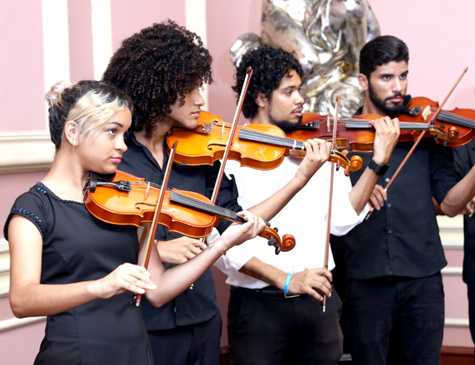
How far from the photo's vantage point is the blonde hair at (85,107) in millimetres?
1339

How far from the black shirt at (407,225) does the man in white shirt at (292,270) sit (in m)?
0.18

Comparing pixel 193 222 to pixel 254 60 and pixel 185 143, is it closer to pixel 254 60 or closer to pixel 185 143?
pixel 185 143

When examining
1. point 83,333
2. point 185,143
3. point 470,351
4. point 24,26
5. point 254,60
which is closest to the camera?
point 83,333

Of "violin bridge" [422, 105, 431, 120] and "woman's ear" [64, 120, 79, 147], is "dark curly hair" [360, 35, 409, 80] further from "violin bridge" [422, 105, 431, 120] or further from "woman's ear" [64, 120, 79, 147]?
"woman's ear" [64, 120, 79, 147]

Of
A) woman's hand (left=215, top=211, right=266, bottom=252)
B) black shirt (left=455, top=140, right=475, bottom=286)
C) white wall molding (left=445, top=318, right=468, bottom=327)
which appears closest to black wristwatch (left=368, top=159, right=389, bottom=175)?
black shirt (left=455, top=140, right=475, bottom=286)

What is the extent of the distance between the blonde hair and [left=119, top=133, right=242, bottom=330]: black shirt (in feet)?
0.99

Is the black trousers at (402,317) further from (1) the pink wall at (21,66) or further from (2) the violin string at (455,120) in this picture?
(1) the pink wall at (21,66)

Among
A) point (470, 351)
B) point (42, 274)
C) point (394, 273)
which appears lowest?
point (470, 351)

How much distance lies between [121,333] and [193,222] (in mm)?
290

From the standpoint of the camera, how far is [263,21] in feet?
9.87

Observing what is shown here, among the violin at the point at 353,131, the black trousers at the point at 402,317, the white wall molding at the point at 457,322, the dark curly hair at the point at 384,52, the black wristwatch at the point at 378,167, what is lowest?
the white wall molding at the point at 457,322

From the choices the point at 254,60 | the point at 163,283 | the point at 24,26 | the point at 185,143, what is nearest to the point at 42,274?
the point at 163,283

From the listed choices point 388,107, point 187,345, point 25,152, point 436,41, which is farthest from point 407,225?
point 436,41

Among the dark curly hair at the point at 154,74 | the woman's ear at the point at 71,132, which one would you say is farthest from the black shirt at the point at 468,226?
the woman's ear at the point at 71,132
